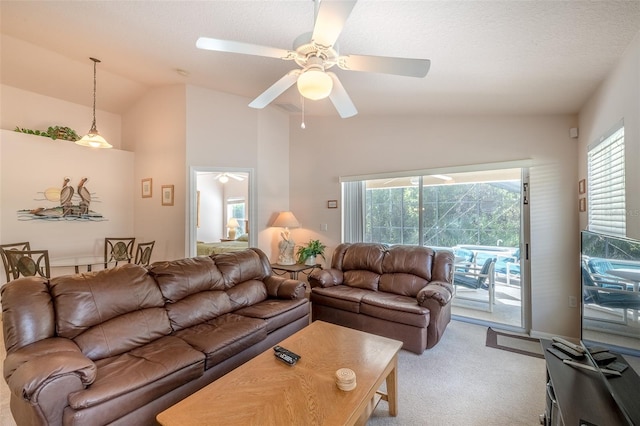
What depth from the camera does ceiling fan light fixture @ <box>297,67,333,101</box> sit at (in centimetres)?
176

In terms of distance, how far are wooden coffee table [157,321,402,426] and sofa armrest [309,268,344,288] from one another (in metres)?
1.52

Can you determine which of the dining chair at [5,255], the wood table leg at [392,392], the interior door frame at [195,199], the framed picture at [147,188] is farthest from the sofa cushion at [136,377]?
the framed picture at [147,188]

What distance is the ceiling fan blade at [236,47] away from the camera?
67.2 inches

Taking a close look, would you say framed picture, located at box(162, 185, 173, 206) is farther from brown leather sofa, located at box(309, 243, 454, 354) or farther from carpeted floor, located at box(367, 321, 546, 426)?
carpeted floor, located at box(367, 321, 546, 426)

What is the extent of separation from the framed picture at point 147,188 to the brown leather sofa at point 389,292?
331cm

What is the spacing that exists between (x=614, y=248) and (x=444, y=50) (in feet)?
5.71

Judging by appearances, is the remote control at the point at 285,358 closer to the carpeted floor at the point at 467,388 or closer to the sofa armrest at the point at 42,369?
the carpeted floor at the point at 467,388

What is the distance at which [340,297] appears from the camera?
332 cm

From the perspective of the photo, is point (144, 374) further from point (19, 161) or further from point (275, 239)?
point (19, 161)

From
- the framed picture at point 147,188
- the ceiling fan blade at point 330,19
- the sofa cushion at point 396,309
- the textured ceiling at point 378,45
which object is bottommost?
the sofa cushion at point 396,309

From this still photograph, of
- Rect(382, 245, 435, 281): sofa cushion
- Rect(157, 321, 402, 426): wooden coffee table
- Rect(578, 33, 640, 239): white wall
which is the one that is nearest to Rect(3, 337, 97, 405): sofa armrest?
Rect(157, 321, 402, 426): wooden coffee table

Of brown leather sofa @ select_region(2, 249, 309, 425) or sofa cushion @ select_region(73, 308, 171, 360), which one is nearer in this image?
brown leather sofa @ select_region(2, 249, 309, 425)

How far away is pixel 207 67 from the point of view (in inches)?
140

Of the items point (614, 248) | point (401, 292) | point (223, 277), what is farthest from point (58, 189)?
point (614, 248)
